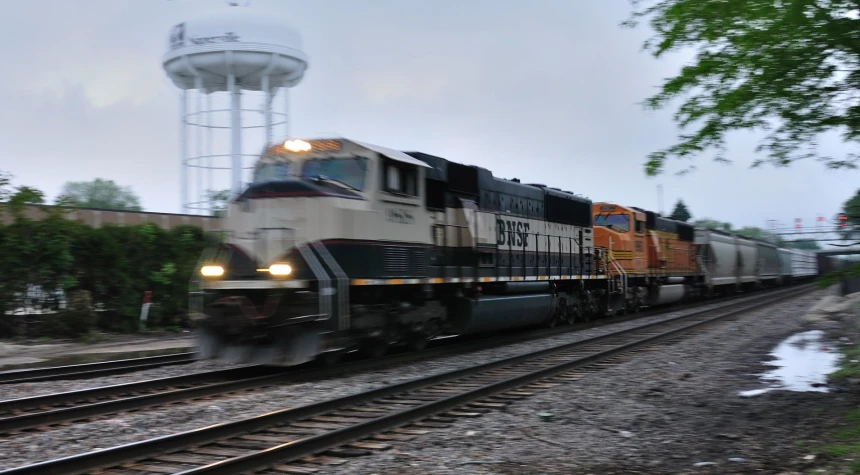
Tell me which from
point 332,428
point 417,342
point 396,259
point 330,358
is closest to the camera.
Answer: point 332,428

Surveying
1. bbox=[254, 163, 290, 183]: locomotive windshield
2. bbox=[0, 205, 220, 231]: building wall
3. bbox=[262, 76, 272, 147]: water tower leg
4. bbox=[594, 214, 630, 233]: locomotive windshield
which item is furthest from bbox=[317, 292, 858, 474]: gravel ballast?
bbox=[262, 76, 272, 147]: water tower leg

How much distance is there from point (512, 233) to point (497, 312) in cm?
201

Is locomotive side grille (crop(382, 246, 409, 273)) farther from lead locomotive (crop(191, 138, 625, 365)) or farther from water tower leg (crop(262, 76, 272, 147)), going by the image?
water tower leg (crop(262, 76, 272, 147))

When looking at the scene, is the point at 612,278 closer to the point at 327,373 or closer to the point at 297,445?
the point at 327,373

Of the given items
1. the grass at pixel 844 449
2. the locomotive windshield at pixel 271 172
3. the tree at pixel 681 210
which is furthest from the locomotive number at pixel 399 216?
the tree at pixel 681 210

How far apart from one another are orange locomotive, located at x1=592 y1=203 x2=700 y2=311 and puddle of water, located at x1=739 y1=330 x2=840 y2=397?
23.3 ft

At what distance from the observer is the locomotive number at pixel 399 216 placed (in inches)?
450

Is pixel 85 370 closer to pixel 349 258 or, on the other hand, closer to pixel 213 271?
pixel 213 271

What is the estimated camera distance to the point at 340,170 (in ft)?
36.6

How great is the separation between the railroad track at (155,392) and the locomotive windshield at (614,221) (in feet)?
39.6

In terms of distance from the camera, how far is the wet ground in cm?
1292

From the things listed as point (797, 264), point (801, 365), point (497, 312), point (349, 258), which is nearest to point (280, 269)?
point (349, 258)

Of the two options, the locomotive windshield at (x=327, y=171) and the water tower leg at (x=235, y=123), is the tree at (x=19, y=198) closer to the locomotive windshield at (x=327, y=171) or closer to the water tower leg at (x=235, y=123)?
the locomotive windshield at (x=327, y=171)

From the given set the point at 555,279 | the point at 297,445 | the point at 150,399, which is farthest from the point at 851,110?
the point at 555,279
